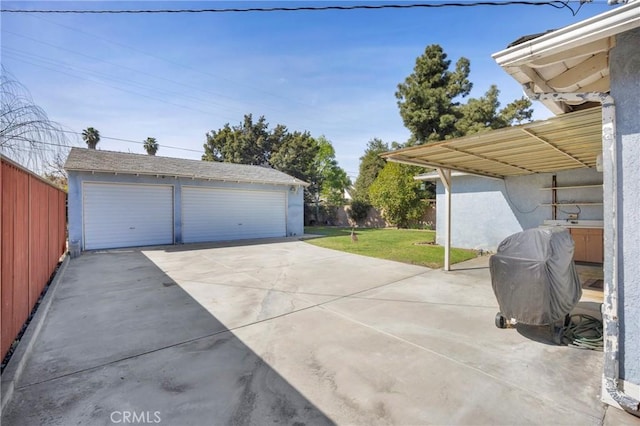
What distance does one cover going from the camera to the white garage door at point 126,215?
10453 millimetres

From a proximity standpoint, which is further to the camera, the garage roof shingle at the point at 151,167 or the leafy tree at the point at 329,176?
the leafy tree at the point at 329,176

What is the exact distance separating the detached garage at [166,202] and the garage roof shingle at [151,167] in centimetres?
2

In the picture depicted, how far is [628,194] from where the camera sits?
7.77 ft

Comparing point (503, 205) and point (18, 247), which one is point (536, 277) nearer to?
point (18, 247)

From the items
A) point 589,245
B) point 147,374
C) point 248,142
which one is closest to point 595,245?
point 589,245

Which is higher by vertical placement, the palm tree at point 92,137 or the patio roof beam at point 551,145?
the palm tree at point 92,137

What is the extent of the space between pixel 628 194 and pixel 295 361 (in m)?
3.28

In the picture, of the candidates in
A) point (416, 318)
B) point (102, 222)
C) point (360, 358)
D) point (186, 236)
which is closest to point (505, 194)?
point (416, 318)

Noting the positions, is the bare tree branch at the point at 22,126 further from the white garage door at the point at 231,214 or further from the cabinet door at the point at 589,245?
the cabinet door at the point at 589,245

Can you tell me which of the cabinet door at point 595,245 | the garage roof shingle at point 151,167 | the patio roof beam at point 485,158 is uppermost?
the garage roof shingle at point 151,167

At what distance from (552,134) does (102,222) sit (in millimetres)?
13090

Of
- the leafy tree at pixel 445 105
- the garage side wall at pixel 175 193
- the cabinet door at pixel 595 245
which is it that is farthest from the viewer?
the leafy tree at pixel 445 105

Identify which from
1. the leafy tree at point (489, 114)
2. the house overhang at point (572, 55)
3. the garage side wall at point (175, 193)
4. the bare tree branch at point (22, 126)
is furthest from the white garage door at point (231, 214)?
the leafy tree at point (489, 114)

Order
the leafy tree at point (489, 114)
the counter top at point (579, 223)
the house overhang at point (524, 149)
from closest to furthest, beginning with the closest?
the house overhang at point (524, 149) < the counter top at point (579, 223) < the leafy tree at point (489, 114)
